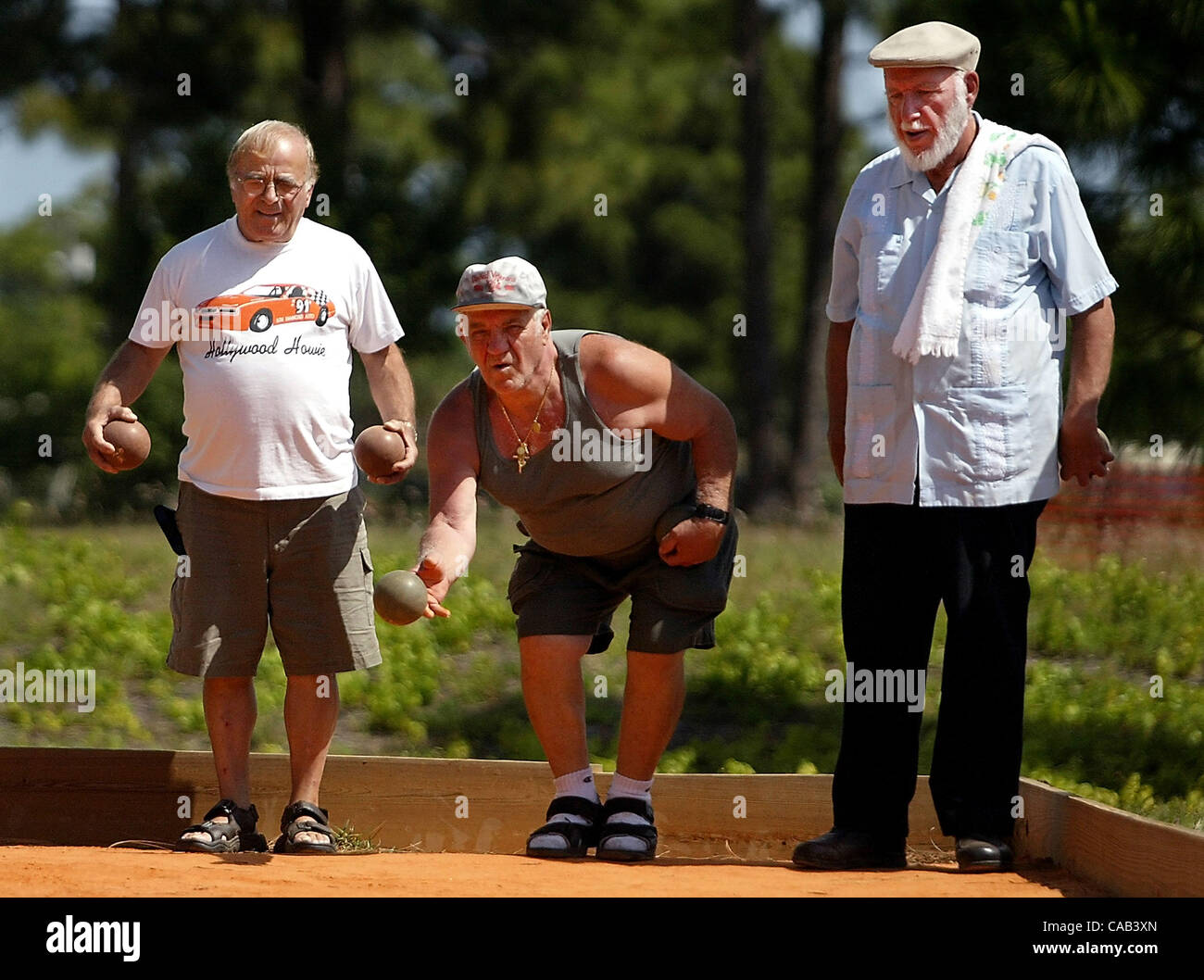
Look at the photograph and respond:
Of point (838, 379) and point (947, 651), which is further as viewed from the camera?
point (838, 379)

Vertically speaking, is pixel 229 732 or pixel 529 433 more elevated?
pixel 529 433

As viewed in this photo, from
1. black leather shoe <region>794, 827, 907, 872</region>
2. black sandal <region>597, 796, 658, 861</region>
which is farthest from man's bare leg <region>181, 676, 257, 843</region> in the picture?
black leather shoe <region>794, 827, 907, 872</region>

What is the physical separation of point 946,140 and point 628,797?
2007 mm

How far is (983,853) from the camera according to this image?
14.3 ft

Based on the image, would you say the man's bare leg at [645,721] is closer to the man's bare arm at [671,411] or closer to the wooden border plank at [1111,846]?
A: the man's bare arm at [671,411]

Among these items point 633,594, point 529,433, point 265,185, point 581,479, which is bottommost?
point 633,594

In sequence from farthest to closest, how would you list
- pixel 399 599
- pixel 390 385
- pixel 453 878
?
pixel 390 385 < pixel 453 878 < pixel 399 599

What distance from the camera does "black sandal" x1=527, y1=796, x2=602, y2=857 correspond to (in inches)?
182

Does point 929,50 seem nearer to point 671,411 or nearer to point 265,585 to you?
point 671,411

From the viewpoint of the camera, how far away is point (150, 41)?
605 inches

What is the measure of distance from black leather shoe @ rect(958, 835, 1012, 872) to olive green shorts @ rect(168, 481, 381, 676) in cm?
178

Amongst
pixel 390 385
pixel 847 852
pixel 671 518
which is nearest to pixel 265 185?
pixel 390 385

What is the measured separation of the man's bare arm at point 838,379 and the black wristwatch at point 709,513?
0.34 meters
